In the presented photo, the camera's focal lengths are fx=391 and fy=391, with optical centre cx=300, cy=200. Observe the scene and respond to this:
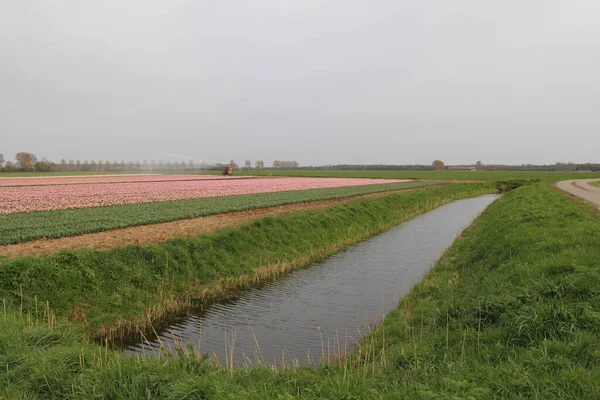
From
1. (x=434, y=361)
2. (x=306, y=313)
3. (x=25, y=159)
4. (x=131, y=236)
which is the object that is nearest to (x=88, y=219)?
(x=131, y=236)

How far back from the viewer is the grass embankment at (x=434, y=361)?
16.2 ft

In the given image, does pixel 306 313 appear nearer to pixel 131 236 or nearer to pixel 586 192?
pixel 131 236

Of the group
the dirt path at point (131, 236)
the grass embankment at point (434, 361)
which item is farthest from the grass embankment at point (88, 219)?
the grass embankment at point (434, 361)

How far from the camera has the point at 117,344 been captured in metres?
9.57

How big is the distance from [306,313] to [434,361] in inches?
228

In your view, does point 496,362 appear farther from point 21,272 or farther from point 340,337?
point 21,272

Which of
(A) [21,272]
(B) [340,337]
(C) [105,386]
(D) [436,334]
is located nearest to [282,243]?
(B) [340,337]

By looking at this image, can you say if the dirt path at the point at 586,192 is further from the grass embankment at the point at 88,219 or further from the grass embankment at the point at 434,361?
the grass embankment at the point at 88,219

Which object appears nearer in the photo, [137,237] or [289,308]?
[289,308]

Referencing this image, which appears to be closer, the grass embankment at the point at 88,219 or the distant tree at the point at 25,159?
the grass embankment at the point at 88,219

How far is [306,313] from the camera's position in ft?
37.9

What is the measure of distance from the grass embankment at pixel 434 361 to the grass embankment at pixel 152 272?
56.2 inches

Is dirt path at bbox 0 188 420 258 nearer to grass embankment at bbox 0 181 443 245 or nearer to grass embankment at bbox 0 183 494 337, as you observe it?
grass embankment at bbox 0 181 443 245

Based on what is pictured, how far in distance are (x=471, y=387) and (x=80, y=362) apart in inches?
230
